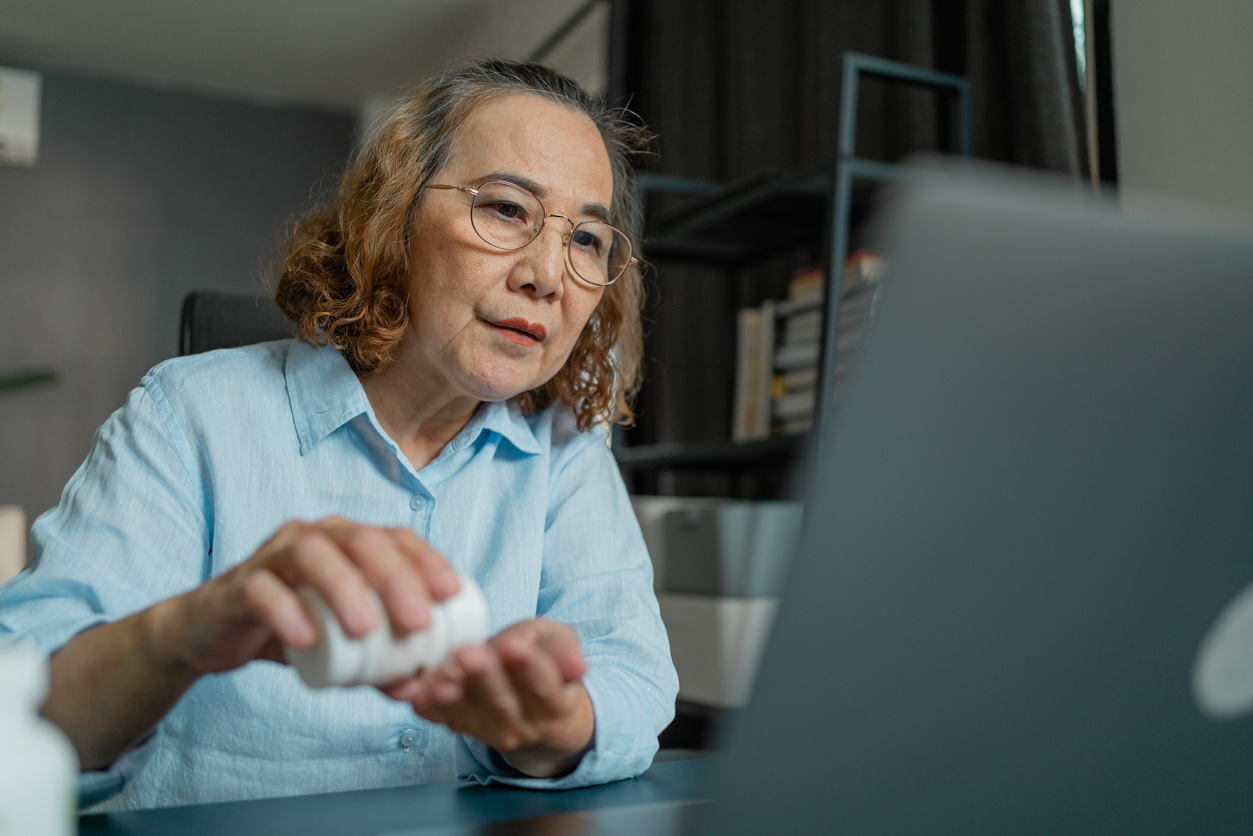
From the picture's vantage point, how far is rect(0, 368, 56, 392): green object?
4156 millimetres

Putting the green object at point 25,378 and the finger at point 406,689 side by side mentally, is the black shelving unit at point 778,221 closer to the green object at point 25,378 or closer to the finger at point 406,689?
the finger at point 406,689

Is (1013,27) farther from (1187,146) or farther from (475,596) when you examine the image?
(475,596)

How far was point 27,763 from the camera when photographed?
0.81ft

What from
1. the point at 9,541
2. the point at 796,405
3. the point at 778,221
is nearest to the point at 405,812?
the point at 796,405

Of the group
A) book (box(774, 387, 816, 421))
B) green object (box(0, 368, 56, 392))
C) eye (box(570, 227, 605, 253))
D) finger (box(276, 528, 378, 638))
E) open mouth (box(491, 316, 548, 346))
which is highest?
green object (box(0, 368, 56, 392))

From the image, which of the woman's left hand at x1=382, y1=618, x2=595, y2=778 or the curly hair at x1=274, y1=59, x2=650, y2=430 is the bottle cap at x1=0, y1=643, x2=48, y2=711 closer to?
the woman's left hand at x1=382, y1=618, x2=595, y2=778

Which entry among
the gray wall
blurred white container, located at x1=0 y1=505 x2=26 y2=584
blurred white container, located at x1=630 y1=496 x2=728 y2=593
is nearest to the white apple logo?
blurred white container, located at x1=630 y1=496 x2=728 y2=593

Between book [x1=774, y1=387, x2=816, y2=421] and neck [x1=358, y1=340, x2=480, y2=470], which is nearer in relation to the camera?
neck [x1=358, y1=340, x2=480, y2=470]

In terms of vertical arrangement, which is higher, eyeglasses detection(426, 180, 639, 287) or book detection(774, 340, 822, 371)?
book detection(774, 340, 822, 371)

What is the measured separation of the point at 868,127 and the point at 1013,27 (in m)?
0.41

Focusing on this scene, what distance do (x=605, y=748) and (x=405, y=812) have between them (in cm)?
18

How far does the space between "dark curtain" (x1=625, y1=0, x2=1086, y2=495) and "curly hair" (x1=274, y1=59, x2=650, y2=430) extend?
60 centimetres

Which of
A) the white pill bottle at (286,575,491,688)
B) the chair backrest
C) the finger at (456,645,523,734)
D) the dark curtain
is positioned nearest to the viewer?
the white pill bottle at (286,575,491,688)

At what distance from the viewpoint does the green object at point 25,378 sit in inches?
164
